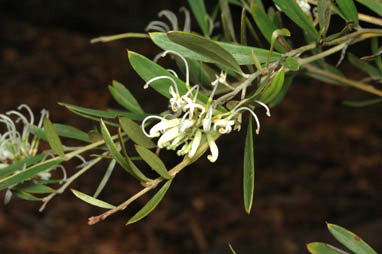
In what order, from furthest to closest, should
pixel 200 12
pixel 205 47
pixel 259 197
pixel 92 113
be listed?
pixel 259 197 < pixel 200 12 < pixel 92 113 < pixel 205 47

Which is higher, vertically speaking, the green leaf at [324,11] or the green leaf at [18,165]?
the green leaf at [18,165]

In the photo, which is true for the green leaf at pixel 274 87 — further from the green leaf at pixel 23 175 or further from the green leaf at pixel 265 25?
the green leaf at pixel 23 175

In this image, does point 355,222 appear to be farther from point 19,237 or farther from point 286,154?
point 19,237

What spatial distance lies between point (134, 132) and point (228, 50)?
12cm

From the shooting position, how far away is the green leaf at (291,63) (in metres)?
0.40

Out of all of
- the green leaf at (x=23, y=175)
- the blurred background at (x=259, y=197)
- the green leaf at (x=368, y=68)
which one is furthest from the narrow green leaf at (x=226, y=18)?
the blurred background at (x=259, y=197)

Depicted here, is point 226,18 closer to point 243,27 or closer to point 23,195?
point 243,27

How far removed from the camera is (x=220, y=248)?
6.31ft

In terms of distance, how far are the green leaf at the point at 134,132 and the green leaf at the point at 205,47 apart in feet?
0.34

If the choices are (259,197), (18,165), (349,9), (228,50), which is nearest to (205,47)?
(228,50)

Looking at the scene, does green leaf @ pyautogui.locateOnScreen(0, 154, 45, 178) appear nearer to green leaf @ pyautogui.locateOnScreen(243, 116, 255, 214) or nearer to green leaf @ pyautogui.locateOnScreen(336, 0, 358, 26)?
green leaf @ pyautogui.locateOnScreen(243, 116, 255, 214)

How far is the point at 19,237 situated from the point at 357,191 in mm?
1697

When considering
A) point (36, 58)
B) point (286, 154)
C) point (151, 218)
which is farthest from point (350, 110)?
point (36, 58)

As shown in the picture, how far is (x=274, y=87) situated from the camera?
375 millimetres
